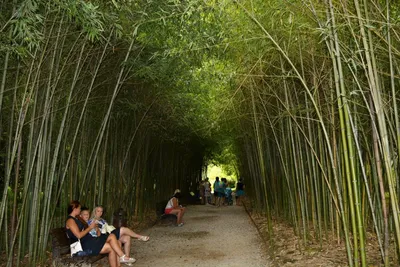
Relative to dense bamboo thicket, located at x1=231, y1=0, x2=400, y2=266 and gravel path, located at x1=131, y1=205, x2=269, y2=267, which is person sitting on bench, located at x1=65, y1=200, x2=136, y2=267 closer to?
gravel path, located at x1=131, y1=205, x2=269, y2=267

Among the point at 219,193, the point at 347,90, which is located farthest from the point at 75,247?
the point at 219,193

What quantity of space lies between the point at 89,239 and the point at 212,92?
583cm

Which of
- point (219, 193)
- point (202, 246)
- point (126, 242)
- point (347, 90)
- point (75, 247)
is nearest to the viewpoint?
point (75, 247)

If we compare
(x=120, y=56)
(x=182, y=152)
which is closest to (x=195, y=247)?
(x=120, y=56)

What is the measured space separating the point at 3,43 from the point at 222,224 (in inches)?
236

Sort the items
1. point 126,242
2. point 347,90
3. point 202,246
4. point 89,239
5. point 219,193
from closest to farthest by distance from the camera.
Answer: point 89,239, point 347,90, point 126,242, point 202,246, point 219,193

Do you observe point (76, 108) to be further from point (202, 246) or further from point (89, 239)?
point (202, 246)

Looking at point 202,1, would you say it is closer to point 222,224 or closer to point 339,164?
point 339,164

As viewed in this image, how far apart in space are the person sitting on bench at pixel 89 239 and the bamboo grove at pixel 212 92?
1.13 ft

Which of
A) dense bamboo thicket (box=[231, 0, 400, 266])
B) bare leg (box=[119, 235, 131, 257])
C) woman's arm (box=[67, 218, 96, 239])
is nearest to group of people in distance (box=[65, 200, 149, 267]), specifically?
woman's arm (box=[67, 218, 96, 239])

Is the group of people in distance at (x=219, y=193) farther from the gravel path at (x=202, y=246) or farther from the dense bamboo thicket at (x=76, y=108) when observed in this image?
the gravel path at (x=202, y=246)

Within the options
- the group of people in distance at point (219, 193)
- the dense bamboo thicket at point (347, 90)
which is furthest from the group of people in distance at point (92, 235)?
the group of people in distance at point (219, 193)

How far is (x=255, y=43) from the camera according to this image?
4.25m

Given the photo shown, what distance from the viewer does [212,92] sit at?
9359 millimetres
